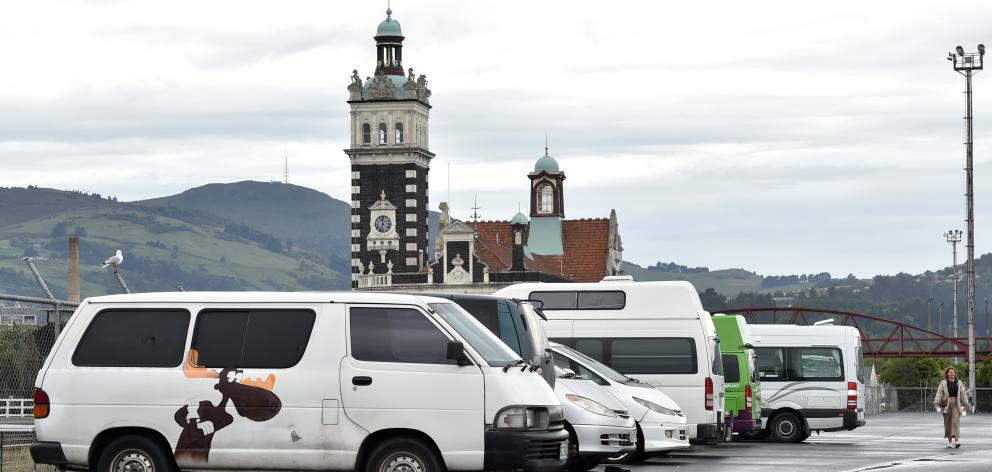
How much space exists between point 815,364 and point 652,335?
8.85 metres

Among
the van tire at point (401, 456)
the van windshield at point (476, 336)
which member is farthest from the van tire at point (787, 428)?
the van tire at point (401, 456)

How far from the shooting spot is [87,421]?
53.1 feet

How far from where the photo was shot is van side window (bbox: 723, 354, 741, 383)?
2938 centimetres

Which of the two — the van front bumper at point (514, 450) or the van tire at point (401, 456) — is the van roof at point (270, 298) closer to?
the van tire at point (401, 456)

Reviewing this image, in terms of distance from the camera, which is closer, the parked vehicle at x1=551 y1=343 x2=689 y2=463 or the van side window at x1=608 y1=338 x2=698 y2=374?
the parked vehicle at x1=551 y1=343 x2=689 y2=463

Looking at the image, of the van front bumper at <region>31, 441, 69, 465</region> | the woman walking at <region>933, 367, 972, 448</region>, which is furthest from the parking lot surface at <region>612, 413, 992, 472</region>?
the van front bumper at <region>31, 441, 69, 465</region>

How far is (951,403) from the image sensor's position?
2967cm

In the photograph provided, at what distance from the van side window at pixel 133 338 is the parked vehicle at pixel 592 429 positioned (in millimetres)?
5742

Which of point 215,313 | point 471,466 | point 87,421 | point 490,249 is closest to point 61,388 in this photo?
point 87,421

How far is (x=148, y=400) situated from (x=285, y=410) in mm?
1363

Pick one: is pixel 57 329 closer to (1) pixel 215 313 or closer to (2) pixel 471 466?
(1) pixel 215 313

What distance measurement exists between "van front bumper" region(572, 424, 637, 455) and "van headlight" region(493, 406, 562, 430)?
4735mm

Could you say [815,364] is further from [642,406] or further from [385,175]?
[385,175]

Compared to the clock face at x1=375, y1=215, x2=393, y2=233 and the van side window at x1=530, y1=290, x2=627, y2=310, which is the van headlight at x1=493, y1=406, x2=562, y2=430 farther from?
the clock face at x1=375, y1=215, x2=393, y2=233
